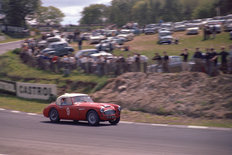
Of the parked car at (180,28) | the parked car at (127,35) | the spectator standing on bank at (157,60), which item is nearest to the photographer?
the spectator standing on bank at (157,60)

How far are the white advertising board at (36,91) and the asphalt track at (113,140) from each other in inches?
365

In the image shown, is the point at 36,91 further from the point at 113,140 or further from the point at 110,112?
the point at 113,140

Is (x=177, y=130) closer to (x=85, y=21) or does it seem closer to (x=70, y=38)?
(x=70, y=38)

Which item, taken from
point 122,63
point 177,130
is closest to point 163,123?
point 177,130

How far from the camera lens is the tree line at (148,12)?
47400 mm

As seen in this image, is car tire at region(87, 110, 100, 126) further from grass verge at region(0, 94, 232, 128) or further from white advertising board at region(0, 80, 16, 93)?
white advertising board at region(0, 80, 16, 93)

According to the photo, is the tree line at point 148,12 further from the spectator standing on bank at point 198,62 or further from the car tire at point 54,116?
the car tire at point 54,116

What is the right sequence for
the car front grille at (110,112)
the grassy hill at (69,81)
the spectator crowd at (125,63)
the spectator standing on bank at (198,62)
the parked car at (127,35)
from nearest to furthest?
the car front grille at (110,112) → the grassy hill at (69,81) → the spectator crowd at (125,63) → the spectator standing on bank at (198,62) → the parked car at (127,35)

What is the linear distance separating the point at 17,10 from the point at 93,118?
197 feet

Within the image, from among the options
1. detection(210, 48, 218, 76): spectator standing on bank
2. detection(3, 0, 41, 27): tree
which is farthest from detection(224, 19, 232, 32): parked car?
detection(3, 0, 41, 27): tree

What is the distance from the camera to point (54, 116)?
44.9ft

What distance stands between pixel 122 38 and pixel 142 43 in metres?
2.93

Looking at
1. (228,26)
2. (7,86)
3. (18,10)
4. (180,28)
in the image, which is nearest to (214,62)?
(7,86)

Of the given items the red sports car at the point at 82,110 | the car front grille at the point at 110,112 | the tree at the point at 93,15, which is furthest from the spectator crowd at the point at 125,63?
the tree at the point at 93,15
